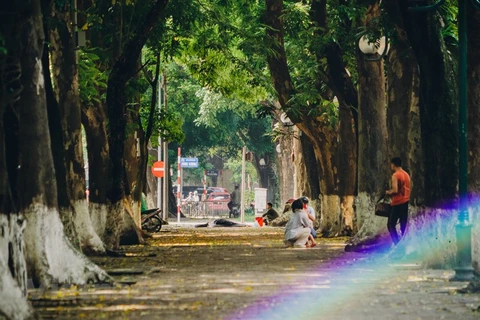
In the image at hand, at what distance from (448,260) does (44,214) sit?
6402mm

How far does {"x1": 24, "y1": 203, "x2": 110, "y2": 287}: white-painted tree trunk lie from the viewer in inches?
683

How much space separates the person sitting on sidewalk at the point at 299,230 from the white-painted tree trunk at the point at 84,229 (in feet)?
21.2

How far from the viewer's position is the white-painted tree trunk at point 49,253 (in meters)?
17.3

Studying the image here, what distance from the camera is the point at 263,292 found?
1634cm

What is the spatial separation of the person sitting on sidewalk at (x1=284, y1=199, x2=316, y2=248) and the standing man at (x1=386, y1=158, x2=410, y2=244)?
17.5ft

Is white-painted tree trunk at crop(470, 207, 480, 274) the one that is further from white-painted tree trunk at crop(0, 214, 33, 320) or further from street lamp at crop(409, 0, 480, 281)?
white-painted tree trunk at crop(0, 214, 33, 320)

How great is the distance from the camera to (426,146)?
20.5 meters

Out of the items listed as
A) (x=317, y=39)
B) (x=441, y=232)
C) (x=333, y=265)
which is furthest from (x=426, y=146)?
(x=317, y=39)

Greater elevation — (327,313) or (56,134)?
(56,134)

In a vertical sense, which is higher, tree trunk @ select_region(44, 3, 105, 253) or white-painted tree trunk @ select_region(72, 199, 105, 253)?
tree trunk @ select_region(44, 3, 105, 253)

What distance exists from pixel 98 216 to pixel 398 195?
7.53 m

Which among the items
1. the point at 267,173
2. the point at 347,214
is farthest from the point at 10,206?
the point at 267,173

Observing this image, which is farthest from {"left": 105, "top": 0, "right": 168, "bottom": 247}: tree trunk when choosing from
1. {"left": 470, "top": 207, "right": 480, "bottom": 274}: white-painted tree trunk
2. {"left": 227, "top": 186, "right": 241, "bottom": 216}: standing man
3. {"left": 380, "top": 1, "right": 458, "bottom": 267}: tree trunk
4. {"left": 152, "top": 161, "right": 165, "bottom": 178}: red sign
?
{"left": 227, "top": 186, "right": 241, "bottom": 216}: standing man

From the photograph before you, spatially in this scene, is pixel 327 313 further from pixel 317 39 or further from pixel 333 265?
pixel 317 39
